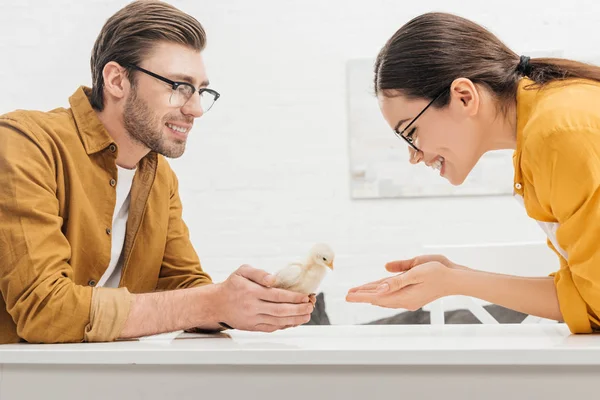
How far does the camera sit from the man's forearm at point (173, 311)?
4.03 feet

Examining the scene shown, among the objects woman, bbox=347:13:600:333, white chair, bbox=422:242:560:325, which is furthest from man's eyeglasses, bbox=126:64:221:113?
white chair, bbox=422:242:560:325

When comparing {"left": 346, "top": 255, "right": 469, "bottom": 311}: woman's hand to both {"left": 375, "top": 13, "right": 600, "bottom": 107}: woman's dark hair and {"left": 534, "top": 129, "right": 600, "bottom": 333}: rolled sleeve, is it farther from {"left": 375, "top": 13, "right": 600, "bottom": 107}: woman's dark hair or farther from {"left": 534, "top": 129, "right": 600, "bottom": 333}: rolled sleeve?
{"left": 375, "top": 13, "right": 600, "bottom": 107}: woman's dark hair

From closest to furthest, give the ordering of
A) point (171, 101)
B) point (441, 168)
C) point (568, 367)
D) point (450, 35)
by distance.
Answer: point (568, 367) < point (450, 35) < point (441, 168) < point (171, 101)

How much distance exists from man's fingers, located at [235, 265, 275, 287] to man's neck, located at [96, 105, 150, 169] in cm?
57

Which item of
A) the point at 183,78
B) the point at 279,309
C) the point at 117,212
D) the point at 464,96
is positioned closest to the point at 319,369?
the point at 279,309

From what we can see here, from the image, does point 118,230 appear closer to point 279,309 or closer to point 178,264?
point 178,264

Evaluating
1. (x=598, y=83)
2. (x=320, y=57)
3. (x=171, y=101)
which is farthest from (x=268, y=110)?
(x=598, y=83)

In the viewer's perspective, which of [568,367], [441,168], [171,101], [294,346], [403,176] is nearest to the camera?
[568,367]

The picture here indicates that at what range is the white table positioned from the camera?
854mm

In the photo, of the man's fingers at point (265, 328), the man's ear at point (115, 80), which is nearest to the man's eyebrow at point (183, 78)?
the man's ear at point (115, 80)

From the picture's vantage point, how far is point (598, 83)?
124 centimetres

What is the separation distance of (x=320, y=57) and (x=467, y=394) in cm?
Answer: 281

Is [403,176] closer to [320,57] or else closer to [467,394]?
[320,57]

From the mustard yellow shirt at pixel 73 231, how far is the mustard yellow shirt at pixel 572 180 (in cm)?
76
